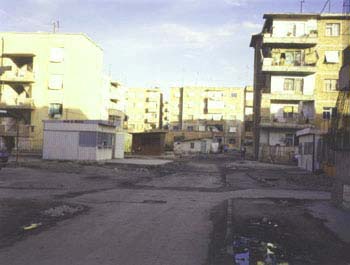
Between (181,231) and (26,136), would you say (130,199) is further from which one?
(26,136)

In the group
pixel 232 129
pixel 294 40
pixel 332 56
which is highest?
pixel 294 40

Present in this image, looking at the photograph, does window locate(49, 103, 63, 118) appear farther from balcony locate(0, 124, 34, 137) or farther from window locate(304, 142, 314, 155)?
window locate(304, 142, 314, 155)

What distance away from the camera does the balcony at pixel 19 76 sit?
59750 mm

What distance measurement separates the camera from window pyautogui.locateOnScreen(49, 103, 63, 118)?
200 ft

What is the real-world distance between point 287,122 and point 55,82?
2854 cm

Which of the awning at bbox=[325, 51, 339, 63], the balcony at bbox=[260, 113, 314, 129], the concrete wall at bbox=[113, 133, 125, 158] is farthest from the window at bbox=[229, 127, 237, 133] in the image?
the concrete wall at bbox=[113, 133, 125, 158]

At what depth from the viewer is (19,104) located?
59.7 metres

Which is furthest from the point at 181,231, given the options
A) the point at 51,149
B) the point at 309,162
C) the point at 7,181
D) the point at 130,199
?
the point at 51,149

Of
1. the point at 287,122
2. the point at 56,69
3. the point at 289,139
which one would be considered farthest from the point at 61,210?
the point at 56,69

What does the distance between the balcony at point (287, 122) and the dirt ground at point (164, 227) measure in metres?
35.3

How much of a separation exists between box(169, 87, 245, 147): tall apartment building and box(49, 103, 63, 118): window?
5670cm

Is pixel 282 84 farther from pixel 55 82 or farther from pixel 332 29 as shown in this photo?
pixel 55 82

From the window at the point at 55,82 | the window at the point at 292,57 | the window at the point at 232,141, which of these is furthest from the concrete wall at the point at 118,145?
the window at the point at 232,141

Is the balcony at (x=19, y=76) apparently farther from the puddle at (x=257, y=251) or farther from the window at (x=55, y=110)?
the puddle at (x=257, y=251)
